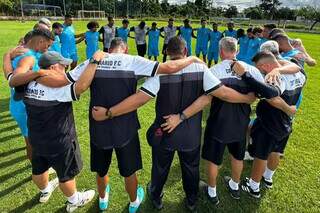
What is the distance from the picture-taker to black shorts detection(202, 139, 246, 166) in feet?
13.3

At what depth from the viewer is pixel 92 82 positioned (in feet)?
11.0

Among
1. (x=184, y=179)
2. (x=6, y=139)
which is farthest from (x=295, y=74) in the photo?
(x=6, y=139)

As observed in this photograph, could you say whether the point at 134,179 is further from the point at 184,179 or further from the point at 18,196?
the point at 18,196

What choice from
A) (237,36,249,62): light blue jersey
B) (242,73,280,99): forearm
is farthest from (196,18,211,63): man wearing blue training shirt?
(242,73,280,99): forearm

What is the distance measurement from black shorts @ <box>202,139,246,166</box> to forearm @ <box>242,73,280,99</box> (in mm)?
856

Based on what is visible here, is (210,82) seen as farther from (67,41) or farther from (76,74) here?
(67,41)

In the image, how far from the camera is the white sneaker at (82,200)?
4.12 meters

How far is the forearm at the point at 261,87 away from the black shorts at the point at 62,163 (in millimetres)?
2262

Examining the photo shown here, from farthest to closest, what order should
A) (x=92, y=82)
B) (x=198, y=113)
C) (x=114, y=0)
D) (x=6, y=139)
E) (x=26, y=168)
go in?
(x=114, y=0), (x=6, y=139), (x=26, y=168), (x=198, y=113), (x=92, y=82)

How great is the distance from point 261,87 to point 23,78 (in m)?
2.69

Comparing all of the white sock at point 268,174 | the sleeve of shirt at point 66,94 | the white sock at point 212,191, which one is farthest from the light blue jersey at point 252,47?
the sleeve of shirt at point 66,94

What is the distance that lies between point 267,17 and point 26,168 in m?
103

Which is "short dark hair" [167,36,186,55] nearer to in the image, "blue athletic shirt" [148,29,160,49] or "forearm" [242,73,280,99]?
"forearm" [242,73,280,99]

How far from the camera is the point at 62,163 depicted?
3.70 meters
